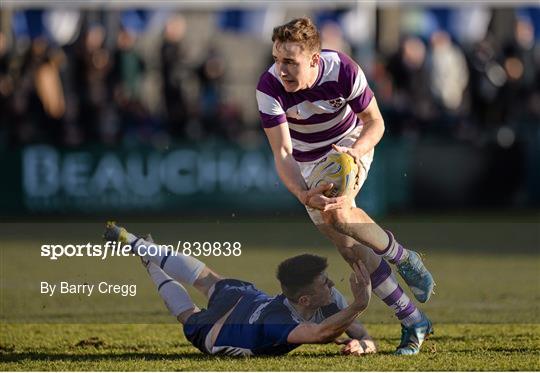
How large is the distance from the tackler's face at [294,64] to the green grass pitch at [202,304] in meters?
1.51

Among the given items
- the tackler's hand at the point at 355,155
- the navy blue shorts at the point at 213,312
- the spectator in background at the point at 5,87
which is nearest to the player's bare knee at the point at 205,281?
the navy blue shorts at the point at 213,312

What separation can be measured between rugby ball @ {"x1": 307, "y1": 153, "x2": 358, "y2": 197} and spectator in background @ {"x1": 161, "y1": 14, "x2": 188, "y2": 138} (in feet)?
34.8

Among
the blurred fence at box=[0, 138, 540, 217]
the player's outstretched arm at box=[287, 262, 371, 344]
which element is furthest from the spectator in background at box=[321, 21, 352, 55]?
the player's outstretched arm at box=[287, 262, 371, 344]

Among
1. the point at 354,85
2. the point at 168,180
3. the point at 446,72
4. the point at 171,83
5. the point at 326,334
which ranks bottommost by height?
the point at 168,180

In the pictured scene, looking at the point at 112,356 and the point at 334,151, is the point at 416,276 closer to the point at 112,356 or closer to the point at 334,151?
the point at 334,151

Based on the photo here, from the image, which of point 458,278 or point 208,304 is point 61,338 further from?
point 458,278

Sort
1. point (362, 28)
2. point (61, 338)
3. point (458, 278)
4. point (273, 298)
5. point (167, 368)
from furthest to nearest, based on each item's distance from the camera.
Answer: point (362, 28), point (458, 278), point (61, 338), point (273, 298), point (167, 368)

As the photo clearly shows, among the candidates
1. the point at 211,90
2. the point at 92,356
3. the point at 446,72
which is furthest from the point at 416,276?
the point at 446,72

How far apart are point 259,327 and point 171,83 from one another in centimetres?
1121

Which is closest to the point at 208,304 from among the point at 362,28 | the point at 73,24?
the point at 362,28

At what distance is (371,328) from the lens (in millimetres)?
9250

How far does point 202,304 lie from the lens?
892 centimetres

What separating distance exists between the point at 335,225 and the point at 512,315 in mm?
2365

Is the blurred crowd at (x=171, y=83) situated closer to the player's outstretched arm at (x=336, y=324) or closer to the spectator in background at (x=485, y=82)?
the spectator in background at (x=485, y=82)
